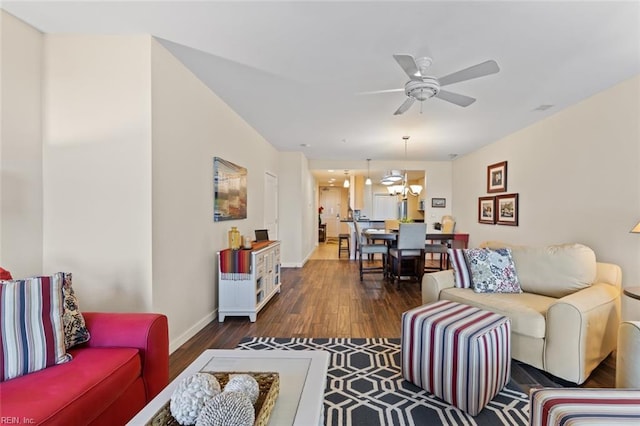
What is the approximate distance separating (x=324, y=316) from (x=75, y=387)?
8.38 ft

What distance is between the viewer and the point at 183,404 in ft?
3.22

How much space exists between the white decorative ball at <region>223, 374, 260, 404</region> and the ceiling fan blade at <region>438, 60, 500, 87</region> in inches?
90.8

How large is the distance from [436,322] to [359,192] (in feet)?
25.0

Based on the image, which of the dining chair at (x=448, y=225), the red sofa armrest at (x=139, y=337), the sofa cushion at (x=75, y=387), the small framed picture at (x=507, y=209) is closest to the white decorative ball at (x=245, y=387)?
the sofa cushion at (x=75, y=387)

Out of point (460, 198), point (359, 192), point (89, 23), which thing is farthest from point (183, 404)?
point (359, 192)

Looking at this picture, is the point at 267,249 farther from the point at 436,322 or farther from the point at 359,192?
the point at 359,192

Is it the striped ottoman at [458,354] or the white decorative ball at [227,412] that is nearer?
the white decorative ball at [227,412]

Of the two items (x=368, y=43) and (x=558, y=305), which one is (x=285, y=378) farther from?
(x=368, y=43)

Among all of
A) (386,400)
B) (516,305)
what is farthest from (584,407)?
(516,305)

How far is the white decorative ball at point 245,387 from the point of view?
3.54 feet

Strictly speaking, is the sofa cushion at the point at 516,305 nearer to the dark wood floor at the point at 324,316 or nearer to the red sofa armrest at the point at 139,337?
the dark wood floor at the point at 324,316

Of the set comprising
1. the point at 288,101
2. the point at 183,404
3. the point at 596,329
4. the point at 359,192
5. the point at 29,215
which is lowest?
the point at 596,329

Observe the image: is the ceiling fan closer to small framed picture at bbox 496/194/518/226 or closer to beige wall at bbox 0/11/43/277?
beige wall at bbox 0/11/43/277

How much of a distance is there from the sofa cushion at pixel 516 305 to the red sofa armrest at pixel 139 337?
2318 millimetres
